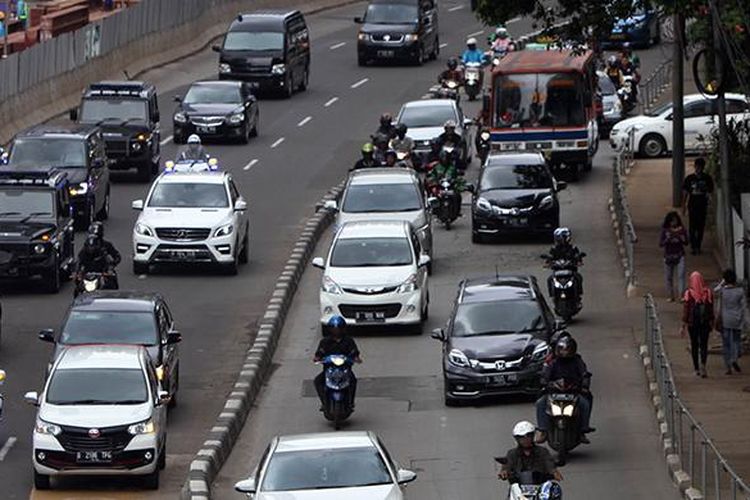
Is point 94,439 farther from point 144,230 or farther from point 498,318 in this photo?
point 144,230

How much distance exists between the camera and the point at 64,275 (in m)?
39.2

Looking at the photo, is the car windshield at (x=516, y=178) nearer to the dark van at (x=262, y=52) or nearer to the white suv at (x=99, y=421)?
the white suv at (x=99, y=421)

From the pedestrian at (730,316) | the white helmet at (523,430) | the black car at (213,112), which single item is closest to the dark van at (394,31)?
the black car at (213,112)

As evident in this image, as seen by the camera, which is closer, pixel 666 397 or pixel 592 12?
pixel 666 397

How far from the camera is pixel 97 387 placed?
26812 mm

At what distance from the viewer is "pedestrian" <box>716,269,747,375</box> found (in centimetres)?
3019

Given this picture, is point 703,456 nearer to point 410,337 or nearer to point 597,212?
point 410,337

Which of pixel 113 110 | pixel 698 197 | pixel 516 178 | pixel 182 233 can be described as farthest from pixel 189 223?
pixel 113 110

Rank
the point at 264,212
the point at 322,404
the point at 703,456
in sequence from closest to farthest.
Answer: the point at 703,456 < the point at 322,404 < the point at 264,212

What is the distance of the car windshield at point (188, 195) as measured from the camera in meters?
40.6

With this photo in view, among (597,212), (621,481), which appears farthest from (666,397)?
(597,212)

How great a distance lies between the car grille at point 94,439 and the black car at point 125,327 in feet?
10.1

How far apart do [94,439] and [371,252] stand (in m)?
11.0

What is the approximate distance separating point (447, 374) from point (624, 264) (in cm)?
1119
